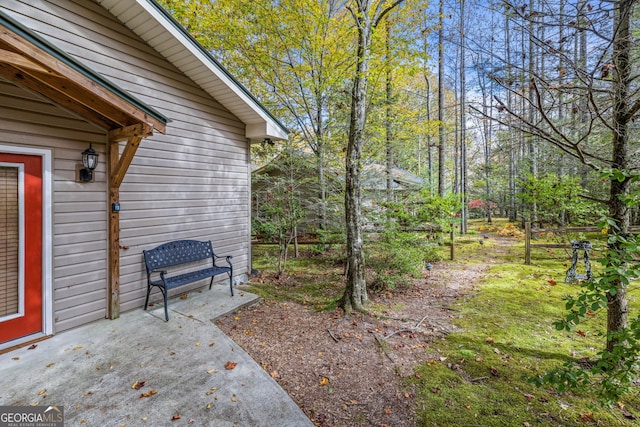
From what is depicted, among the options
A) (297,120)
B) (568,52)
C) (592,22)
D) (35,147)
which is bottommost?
(35,147)

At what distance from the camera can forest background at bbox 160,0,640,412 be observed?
2633mm

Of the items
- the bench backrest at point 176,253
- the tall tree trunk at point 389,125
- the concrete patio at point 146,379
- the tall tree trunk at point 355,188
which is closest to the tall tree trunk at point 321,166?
the tall tree trunk at point 389,125

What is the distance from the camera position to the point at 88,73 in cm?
317

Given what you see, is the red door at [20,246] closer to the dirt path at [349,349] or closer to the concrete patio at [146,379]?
the concrete patio at [146,379]

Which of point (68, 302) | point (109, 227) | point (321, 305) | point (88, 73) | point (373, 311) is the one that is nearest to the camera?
point (88, 73)

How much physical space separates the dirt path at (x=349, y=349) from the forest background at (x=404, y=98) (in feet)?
2.21

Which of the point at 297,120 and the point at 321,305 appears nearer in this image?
the point at 321,305

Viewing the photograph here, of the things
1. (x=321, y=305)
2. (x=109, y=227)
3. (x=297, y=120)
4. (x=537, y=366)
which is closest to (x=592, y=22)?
(x=537, y=366)

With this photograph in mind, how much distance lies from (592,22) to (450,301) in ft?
14.6

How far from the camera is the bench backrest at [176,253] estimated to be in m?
4.65

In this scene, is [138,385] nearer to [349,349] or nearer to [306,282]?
[349,349]

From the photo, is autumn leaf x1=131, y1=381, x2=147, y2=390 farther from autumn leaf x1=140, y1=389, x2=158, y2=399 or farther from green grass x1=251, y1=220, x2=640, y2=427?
green grass x1=251, y1=220, x2=640, y2=427

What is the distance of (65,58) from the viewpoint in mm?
2979

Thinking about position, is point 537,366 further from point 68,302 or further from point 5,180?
point 5,180
